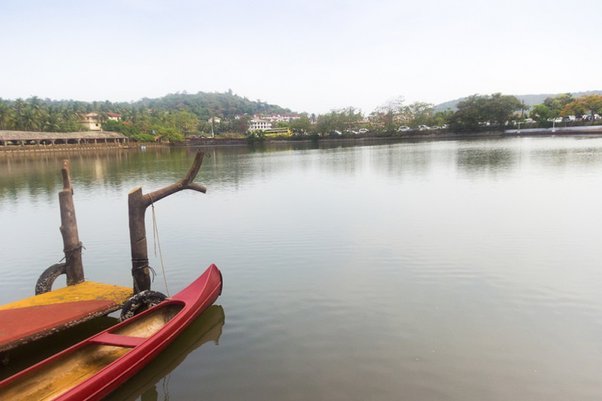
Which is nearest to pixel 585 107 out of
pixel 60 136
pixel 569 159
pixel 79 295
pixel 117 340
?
pixel 569 159

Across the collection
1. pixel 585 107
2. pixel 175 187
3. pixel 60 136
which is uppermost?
pixel 585 107

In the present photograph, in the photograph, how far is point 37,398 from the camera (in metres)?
5.32

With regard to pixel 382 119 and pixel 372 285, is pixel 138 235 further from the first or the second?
pixel 382 119

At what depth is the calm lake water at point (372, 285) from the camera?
6223 mm

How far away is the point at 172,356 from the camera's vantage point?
7098 mm

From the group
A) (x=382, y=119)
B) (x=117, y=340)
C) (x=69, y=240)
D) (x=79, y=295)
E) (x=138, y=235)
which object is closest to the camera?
(x=117, y=340)

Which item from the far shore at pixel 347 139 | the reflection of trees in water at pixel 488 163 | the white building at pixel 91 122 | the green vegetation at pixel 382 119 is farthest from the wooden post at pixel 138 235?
the white building at pixel 91 122

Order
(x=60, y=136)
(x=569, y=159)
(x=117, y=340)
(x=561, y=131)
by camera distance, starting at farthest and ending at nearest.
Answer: (x=60, y=136), (x=561, y=131), (x=569, y=159), (x=117, y=340)

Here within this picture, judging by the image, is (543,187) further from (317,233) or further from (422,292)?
(422,292)

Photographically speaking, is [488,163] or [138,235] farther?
[488,163]

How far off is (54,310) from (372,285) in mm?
6947

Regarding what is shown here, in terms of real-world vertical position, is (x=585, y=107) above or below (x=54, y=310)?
above

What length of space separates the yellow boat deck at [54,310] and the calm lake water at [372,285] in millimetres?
1725

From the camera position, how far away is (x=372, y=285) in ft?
32.3
